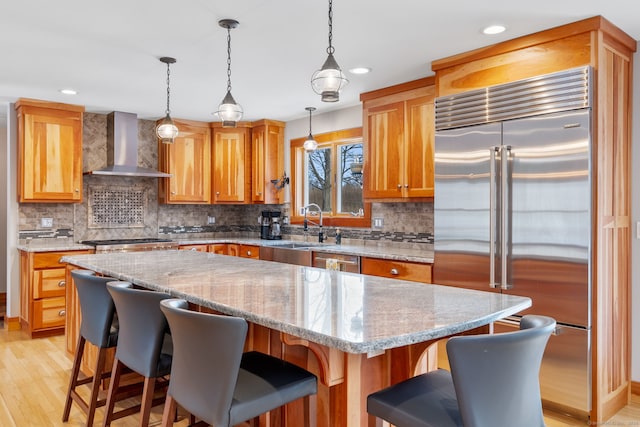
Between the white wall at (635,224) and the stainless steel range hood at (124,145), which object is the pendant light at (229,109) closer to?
the white wall at (635,224)

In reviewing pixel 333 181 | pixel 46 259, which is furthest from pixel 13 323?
pixel 333 181

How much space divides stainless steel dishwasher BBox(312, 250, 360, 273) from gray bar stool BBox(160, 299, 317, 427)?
8.27ft

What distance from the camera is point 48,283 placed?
465 cm

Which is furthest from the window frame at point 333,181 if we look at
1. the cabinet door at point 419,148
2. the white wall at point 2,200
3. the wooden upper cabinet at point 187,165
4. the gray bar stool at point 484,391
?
the white wall at point 2,200

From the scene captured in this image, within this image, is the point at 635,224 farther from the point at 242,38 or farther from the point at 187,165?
the point at 187,165

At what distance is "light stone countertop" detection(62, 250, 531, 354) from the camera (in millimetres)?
1404

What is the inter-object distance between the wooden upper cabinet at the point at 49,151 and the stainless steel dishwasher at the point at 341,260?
2690mm

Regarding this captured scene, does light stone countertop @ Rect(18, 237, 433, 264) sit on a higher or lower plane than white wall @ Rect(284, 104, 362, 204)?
lower

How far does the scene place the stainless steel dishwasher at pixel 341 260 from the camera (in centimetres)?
423

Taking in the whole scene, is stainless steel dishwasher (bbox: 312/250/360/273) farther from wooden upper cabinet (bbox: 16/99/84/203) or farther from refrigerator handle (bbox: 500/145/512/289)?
wooden upper cabinet (bbox: 16/99/84/203)

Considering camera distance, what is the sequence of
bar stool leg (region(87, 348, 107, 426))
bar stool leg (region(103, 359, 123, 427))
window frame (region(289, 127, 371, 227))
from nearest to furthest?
bar stool leg (region(103, 359, 123, 427))
bar stool leg (region(87, 348, 107, 426))
window frame (region(289, 127, 371, 227))

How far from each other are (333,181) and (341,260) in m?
1.39

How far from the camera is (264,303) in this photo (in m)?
1.78

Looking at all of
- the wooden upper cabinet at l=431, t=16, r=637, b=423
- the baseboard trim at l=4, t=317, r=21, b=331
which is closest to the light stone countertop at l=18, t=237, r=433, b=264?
the baseboard trim at l=4, t=317, r=21, b=331
